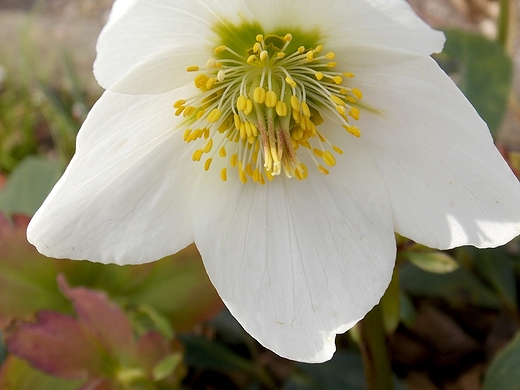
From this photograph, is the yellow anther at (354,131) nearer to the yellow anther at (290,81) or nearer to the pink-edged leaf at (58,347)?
the yellow anther at (290,81)

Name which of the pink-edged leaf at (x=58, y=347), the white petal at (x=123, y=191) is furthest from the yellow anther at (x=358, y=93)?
the pink-edged leaf at (x=58, y=347)

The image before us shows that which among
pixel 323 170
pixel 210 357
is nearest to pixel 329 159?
pixel 323 170

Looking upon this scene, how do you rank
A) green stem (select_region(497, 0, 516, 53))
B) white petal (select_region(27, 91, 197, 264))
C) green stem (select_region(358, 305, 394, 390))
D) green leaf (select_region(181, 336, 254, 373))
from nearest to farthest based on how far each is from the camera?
white petal (select_region(27, 91, 197, 264)) < green stem (select_region(358, 305, 394, 390)) < green leaf (select_region(181, 336, 254, 373)) < green stem (select_region(497, 0, 516, 53))

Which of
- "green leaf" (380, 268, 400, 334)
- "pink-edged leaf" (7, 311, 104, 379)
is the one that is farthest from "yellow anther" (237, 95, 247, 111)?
"pink-edged leaf" (7, 311, 104, 379)

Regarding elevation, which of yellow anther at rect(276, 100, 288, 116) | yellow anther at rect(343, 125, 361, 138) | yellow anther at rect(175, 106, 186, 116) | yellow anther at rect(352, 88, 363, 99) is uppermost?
yellow anther at rect(175, 106, 186, 116)

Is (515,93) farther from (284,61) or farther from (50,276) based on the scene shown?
(50,276)

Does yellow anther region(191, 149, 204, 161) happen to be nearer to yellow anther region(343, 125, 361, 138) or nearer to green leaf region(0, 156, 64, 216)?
yellow anther region(343, 125, 361, 138)

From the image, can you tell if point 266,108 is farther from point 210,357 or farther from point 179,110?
point 210,357
